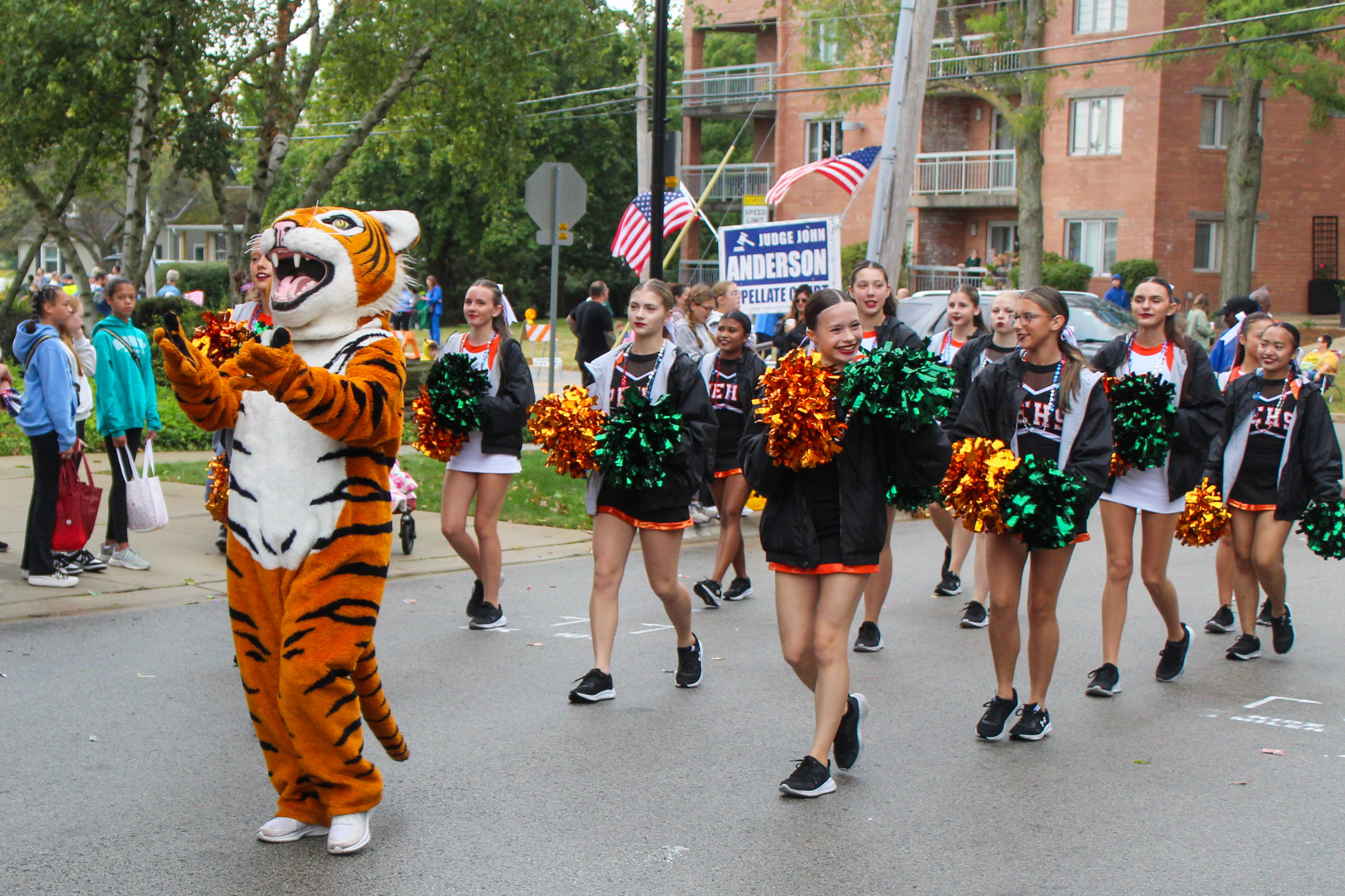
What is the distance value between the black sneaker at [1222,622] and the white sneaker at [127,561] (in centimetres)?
680

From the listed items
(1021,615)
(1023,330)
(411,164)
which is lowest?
(1021,615)

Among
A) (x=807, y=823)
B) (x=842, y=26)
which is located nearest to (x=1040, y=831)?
(x=807, y=823)

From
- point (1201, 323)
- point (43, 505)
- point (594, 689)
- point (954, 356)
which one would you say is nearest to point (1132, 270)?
point (1201, 323)

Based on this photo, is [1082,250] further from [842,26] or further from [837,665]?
[837,665]

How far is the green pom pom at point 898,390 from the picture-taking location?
4.97 metres

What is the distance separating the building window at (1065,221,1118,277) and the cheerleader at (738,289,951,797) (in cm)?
3189

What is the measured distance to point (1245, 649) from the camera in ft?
25.4

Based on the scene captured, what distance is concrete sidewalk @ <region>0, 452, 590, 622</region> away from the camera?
851 cm

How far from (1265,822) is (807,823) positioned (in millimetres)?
1672

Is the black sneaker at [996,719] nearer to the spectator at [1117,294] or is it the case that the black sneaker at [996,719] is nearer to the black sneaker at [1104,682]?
the black sneaker at [1104,682]

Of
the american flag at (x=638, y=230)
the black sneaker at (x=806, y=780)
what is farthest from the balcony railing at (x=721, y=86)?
the black sneaker at (x=806, y=780)

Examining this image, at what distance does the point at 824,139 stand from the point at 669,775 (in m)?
37.8

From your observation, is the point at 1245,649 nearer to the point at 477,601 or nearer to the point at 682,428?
the point at 682,428

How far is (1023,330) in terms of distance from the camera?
6082 mm
